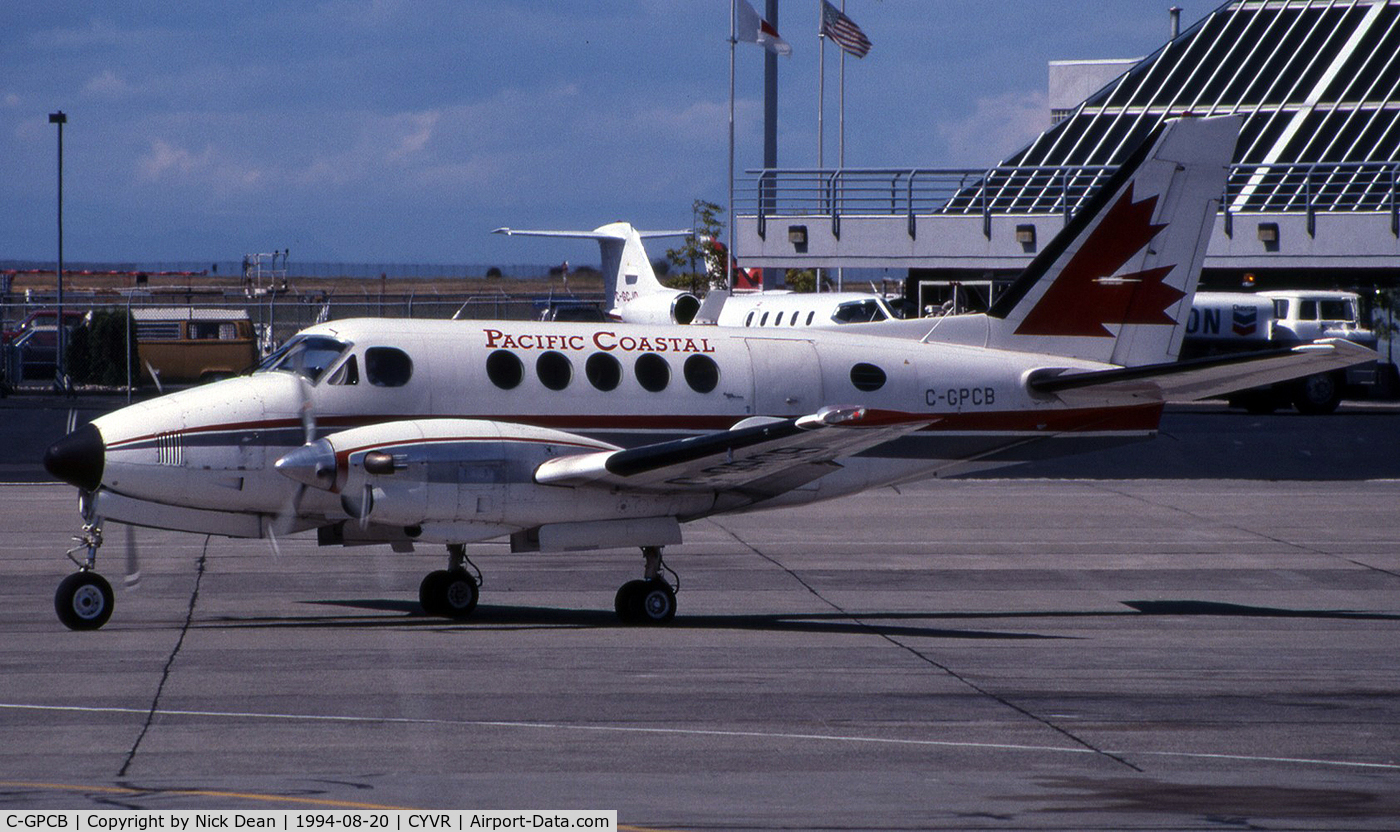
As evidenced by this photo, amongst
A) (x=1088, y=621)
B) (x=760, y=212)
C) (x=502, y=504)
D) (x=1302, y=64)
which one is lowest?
(x=1088, y=621)

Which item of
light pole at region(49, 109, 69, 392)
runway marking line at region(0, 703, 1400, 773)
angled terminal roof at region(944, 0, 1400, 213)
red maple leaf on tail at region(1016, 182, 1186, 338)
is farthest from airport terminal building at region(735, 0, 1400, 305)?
runway marking line at region(0, 703, 1400, 773)

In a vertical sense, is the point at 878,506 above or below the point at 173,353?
below

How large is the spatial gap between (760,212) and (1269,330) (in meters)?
15.5

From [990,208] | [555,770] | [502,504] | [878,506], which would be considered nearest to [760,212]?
[990,208]

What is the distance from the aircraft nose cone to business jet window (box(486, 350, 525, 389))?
1.89m

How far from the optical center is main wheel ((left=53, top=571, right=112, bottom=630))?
12930 mm

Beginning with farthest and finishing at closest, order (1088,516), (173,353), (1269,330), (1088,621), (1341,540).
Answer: (173,353) < (1269,330) < (1088,516) < (1341,540) < (1088,621)

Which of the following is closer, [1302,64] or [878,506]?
[878,506]

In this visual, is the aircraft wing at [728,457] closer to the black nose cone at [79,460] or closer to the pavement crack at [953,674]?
the pavement crack at [953,674]

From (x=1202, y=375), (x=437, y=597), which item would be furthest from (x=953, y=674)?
(x=437, y=597)

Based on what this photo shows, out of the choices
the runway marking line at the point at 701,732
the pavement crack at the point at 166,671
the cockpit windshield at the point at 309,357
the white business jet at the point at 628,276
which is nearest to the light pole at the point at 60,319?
the white business jet at the point at 628,276

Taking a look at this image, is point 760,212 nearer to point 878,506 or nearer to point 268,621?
point 878,506

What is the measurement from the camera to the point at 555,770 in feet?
28.2

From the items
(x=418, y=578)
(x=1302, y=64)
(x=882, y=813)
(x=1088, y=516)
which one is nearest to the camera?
(x=882, y=813)
